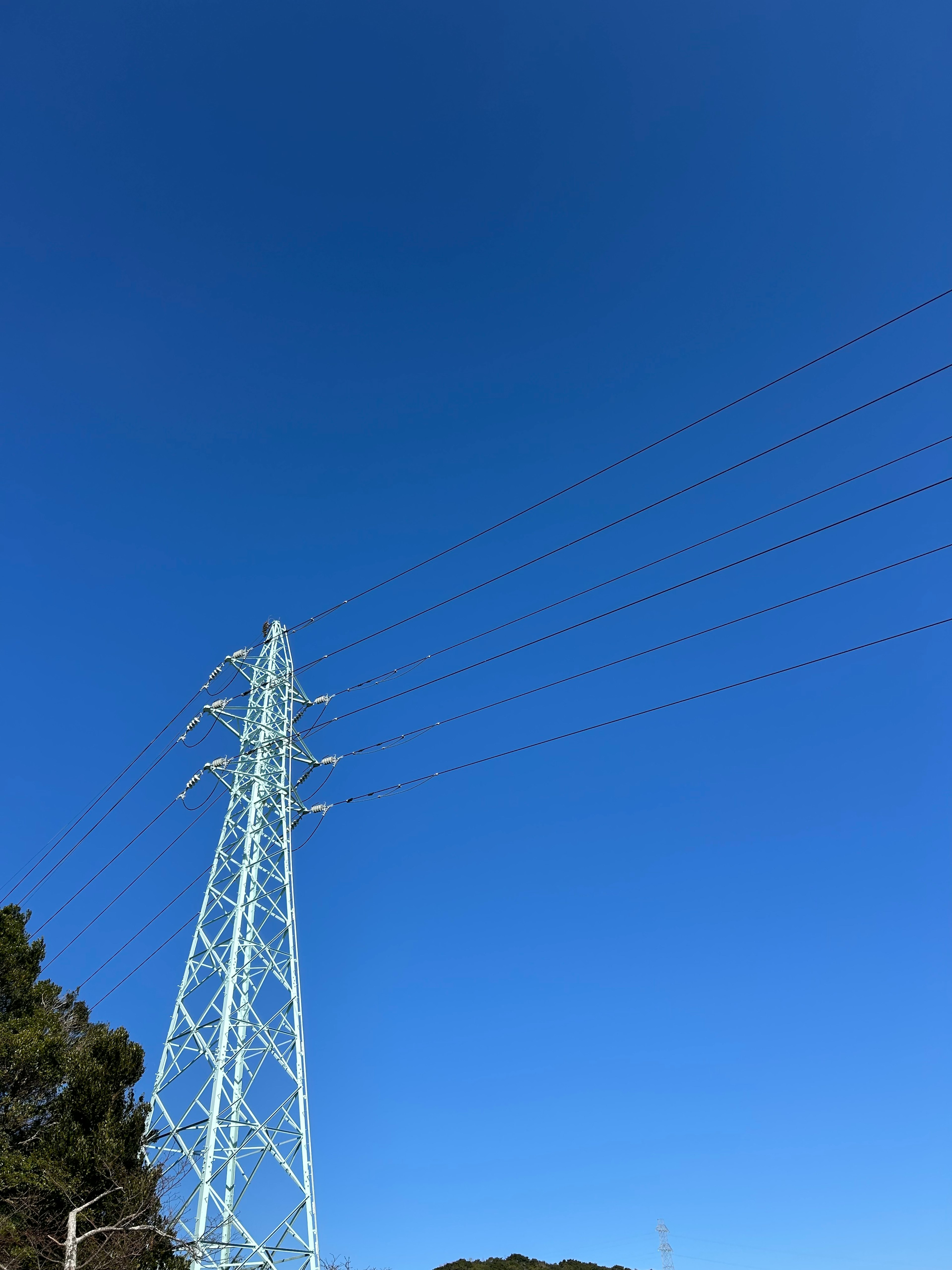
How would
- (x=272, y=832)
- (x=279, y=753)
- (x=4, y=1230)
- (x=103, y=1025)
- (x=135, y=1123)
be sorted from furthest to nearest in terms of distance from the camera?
(x=103, y=1025), (x=279, y=753), (x=272, y=832), (x=135, y=1123), (x=4, y=1230)

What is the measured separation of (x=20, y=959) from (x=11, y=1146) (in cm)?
605

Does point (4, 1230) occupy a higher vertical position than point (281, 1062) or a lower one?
lower

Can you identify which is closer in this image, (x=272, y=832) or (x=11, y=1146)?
(x=11, y=1146)

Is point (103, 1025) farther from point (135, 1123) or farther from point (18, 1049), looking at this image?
point (135, 1123)

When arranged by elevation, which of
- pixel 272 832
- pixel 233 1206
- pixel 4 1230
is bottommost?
pixel 4 1230

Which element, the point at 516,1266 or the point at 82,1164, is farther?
the point at 516,1266

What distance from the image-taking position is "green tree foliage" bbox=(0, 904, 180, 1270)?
14727mm

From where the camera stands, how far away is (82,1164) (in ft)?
51.1

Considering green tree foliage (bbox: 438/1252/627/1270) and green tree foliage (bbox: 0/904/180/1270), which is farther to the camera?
green tree foliage (bbox: 438/1252/627/1270)

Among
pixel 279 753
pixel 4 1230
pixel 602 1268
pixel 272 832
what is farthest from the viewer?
pixel 602 1268

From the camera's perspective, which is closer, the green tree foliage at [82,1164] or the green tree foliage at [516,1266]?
the green tree foliage at [82,1164]

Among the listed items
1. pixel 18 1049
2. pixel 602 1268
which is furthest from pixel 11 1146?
pixel 602 1268

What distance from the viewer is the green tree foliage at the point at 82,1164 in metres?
14.7

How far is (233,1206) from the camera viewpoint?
15.5 m
